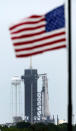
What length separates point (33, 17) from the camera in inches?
1582

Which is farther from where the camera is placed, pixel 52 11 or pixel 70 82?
pixel 52 11

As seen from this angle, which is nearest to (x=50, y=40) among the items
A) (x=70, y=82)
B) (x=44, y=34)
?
(x=44, y=34)

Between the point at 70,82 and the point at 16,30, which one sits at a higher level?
the point at 16,30

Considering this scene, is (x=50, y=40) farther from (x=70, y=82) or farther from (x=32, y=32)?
(x=70, y=82)

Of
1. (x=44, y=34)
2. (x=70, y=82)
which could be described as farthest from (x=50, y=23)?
(x=70, y=82)

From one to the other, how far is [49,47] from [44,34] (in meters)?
1.05

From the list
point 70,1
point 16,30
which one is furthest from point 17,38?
point 70,1

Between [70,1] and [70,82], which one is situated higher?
[70,1]

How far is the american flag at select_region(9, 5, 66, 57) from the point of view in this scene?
3897 centimetres

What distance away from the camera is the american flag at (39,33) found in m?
39.0

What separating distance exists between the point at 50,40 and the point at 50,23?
41.4 inches

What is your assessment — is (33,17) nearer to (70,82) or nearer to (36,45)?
(36,45)

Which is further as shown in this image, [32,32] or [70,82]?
[32,32]

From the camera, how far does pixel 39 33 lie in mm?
39656
